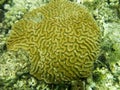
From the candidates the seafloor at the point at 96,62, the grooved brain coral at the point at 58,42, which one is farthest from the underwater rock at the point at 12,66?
the grooved brain coral at the point at 58,42

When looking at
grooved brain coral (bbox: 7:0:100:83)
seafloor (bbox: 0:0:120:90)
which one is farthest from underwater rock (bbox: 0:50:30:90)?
grooved brain coral (bbox: 7:0:100:83)

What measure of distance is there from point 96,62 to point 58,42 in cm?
86

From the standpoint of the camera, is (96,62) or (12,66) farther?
(96,62)

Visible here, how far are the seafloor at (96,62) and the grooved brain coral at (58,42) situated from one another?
168 millimetres

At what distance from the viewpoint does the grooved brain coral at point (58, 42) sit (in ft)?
14.5

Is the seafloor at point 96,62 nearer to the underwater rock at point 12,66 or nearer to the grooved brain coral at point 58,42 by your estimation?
the underwater rock at point 12,66

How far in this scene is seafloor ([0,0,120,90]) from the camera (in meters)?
4.32

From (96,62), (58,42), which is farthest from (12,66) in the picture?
(96,62)

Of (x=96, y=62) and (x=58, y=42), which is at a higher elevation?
(x=58, y=42)

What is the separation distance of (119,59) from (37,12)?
181 centimetres

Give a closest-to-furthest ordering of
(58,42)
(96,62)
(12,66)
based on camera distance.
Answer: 1. (12,66)
2. (58,42)
3. (96,62)

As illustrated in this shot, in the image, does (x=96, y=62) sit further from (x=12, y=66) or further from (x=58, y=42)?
(x=12, y=66)

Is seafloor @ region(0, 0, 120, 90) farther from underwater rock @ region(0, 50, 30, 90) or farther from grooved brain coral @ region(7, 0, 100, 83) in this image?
grooved brain coral @ region(7, 0, 100, 83)

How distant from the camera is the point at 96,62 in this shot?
4.84 meters
